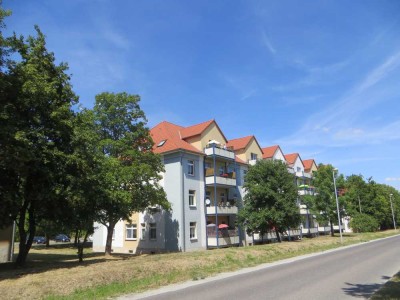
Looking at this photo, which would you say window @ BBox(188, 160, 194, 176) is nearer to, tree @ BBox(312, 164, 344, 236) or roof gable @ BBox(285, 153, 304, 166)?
tree @ BBox(312, 164, 344, 236)

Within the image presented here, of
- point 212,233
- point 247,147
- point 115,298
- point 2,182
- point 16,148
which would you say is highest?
point 247,147

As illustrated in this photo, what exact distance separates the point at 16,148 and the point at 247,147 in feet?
111

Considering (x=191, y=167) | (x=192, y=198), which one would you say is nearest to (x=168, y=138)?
(x=191, y=167)

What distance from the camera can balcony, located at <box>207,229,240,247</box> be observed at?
115 ft

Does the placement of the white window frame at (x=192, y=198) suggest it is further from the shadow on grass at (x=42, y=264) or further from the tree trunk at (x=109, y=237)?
the shadow on grass at (x=42, y=264)

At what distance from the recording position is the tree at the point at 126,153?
998 inches

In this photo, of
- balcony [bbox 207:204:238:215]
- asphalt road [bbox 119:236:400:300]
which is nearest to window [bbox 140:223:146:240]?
balcony [bbox 207:204:238:215]

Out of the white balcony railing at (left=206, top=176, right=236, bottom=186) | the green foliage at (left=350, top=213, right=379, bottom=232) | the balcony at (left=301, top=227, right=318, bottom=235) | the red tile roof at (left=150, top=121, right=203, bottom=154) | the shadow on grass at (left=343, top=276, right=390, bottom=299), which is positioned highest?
the red tile roof at (left=150, top=121, right=203, bottom=154)

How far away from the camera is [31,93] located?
53.3 ft

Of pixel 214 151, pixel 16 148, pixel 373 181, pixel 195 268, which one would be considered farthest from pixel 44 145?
pixel 373 181

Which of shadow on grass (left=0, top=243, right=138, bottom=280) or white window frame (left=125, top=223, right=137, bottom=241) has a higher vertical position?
white window frame (left=125, top=223, right=137, bottom=241)

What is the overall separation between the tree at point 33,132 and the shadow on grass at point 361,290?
43.7 feet

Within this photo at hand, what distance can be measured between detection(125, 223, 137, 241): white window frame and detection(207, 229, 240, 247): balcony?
7731mm

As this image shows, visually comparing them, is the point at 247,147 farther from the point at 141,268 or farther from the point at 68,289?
the point at 68,289
